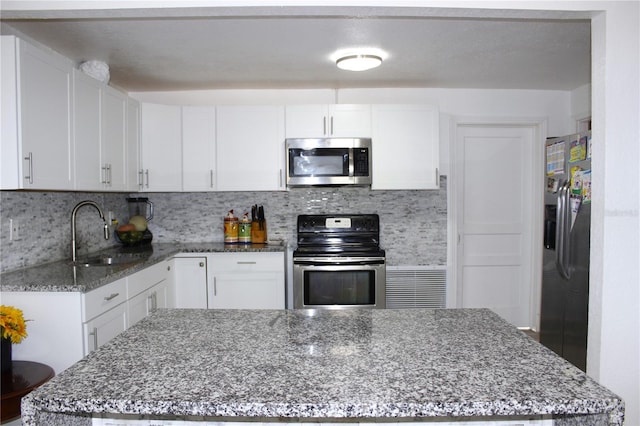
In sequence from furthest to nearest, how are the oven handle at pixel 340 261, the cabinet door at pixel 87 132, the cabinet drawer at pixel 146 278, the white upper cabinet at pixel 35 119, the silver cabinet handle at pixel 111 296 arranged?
1. the oven handle at pixel 340 261
2. the cabinet drawer at pixel 146 278
3. the cabinet door at pixel 87 132
4. the silver cabinet handle at pixel 111 296
5. the white upper cabinet at pixel 35 119

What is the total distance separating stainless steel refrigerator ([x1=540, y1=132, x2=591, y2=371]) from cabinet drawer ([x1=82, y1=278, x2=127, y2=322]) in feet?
8.88

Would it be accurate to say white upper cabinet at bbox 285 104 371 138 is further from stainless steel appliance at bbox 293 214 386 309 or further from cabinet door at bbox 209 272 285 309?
cabinet door at bbox 209 272 285 309

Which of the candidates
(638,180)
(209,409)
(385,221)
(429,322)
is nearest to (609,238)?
(638,180)

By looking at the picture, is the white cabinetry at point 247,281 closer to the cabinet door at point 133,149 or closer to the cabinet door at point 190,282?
the cabinet door at point 190,282

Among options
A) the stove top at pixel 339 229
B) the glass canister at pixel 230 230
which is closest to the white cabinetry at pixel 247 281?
the glass canister at pixel 230 230

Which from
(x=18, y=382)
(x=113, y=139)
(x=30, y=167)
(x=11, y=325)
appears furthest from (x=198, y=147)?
(x=18, y=382)

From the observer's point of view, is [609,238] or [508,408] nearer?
[508,408]

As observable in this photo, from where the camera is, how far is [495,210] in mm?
3914

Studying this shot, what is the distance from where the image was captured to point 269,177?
3.53 metres

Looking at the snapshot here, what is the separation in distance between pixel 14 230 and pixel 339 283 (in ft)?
7.07

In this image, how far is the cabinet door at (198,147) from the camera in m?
3.53

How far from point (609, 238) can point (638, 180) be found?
260 millimetres

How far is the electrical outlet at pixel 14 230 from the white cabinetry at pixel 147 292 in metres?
0.63

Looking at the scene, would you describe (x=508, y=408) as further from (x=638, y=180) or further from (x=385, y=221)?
(x=385, y=221)
